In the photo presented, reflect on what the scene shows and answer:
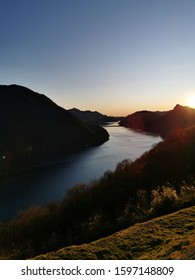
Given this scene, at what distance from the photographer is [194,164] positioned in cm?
4844

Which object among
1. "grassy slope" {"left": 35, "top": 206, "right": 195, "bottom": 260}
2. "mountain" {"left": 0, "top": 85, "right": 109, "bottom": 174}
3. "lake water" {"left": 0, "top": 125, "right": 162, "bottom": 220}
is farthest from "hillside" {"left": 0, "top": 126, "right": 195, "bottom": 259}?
"mountain" {"left": 0, "top": 85, "right": 109, "bottom": 174}

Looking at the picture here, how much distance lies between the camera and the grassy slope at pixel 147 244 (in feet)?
37.4

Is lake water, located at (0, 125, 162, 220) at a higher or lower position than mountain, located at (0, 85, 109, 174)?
lower

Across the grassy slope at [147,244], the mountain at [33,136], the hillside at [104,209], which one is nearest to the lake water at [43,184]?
the hillside at [104,209]

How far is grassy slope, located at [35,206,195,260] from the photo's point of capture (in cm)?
1139

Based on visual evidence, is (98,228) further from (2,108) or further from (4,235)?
(2,108)

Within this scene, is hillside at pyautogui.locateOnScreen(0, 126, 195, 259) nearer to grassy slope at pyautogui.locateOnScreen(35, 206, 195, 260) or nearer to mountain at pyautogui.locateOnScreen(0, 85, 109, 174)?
grassy slope at pyautogui.locateOnScreen(35, 206, 195, 260)

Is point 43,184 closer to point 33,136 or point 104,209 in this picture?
point 104,209

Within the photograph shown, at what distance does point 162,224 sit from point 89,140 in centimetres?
16267

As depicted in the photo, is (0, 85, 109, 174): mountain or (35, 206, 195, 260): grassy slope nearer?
(35, 206, 195, 260): grassy slope

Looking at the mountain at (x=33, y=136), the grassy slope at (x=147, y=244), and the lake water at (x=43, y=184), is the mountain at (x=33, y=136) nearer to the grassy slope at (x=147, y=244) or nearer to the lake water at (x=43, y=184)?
the lake water at (x=43, y=184)

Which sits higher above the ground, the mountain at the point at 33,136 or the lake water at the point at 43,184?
the mountain at the point at 33,136

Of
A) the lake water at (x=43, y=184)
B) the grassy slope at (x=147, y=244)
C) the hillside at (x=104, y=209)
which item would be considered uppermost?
the grassy slope at (x=147, y=244)

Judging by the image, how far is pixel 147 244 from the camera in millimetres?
13070
